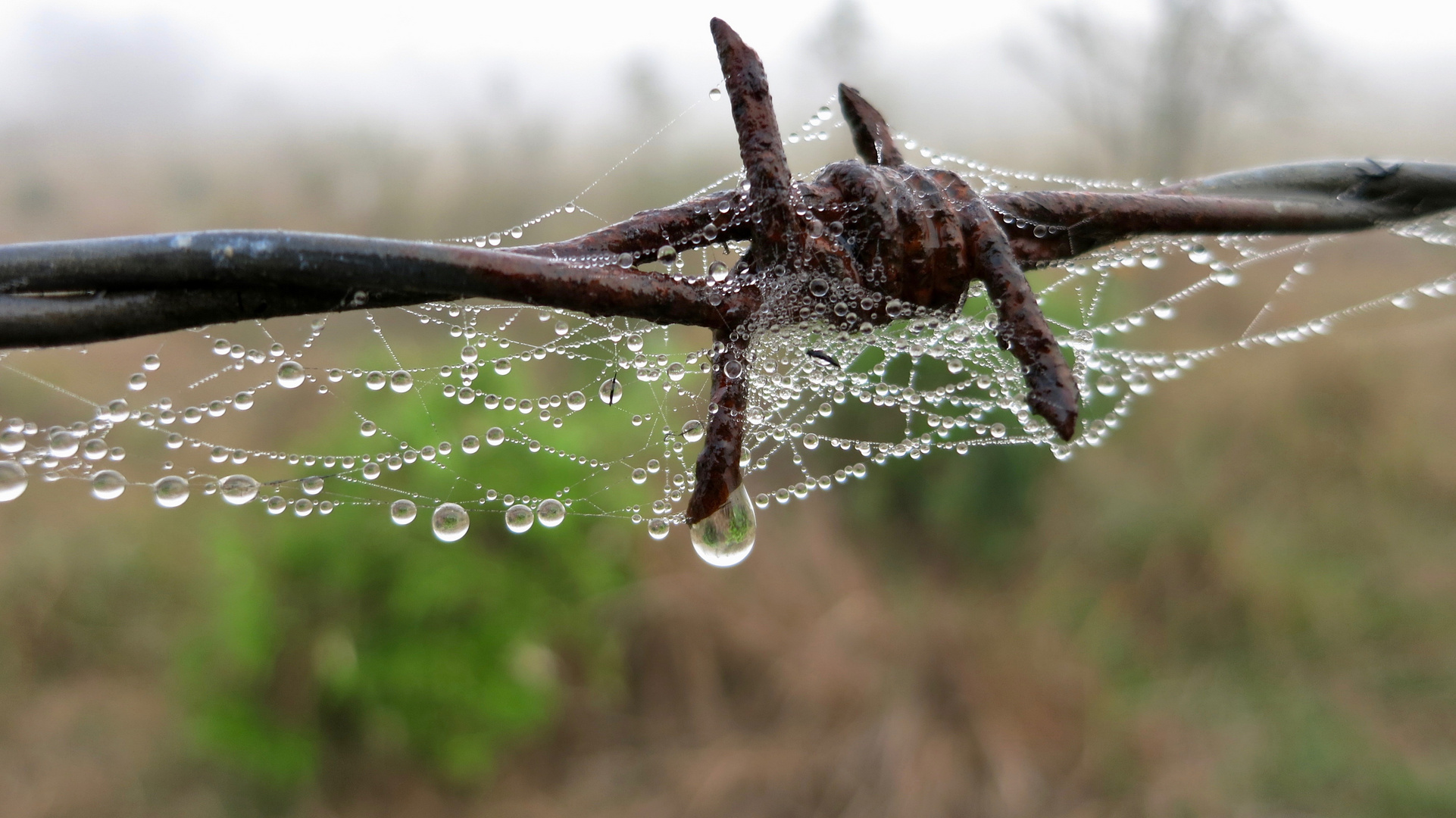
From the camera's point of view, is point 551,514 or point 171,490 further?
point 551,514

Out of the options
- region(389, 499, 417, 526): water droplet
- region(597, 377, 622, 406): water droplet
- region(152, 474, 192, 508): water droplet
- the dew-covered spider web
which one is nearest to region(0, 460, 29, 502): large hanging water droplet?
the dew-covered spider web

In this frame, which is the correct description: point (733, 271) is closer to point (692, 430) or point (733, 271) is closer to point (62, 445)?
point (692, 430)

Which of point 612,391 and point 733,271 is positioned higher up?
point 733,271

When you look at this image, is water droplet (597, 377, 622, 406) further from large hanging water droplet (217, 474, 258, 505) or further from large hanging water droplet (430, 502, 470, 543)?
large hanging water droplet (217, 474, 258, 505)

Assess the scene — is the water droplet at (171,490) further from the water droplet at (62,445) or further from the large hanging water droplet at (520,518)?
the large hanging water droplet at (520,518)

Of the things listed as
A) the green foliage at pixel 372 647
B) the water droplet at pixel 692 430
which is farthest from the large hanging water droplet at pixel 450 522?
the green foliage at pixel 372 647

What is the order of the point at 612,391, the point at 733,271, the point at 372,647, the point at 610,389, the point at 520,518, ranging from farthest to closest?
the point at 372,647 < the point at 610,389 < the point at 520,518 < the point at 612,391 < the point at 733,271

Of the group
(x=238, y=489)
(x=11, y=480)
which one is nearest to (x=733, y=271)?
(x=238, y=489)
